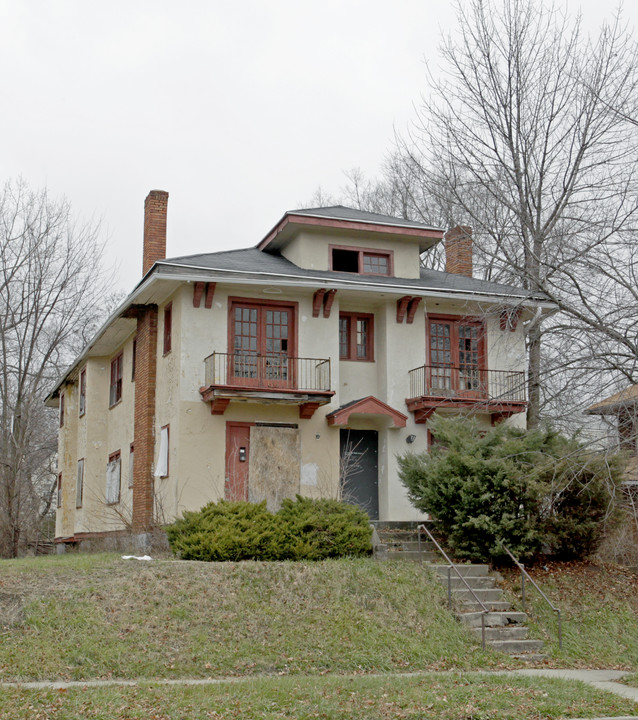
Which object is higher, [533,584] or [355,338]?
[355,338]

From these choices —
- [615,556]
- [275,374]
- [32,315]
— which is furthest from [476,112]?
[32,315]

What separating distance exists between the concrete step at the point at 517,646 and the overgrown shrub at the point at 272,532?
3.68 metres

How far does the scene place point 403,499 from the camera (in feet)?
72.6

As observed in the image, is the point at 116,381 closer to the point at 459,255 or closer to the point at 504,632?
the point at 459,255

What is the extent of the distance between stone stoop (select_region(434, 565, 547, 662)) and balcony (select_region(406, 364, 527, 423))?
610 cm

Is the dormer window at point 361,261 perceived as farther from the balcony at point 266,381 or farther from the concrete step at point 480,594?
the concrete step at point 480,594

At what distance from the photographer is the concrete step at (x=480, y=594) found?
1516 centimetres

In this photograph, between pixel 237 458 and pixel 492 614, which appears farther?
pixel 237 458

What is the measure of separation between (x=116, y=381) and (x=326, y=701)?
62.1 ft

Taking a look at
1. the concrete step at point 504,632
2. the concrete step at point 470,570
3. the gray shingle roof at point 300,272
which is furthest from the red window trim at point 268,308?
the concrete step at point 504,632

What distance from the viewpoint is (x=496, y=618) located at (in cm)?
1447

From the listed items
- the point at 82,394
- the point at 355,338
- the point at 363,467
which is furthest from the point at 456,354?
the point at 82,394

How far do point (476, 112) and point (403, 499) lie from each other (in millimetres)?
9984

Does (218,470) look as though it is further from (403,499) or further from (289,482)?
(403,499)
